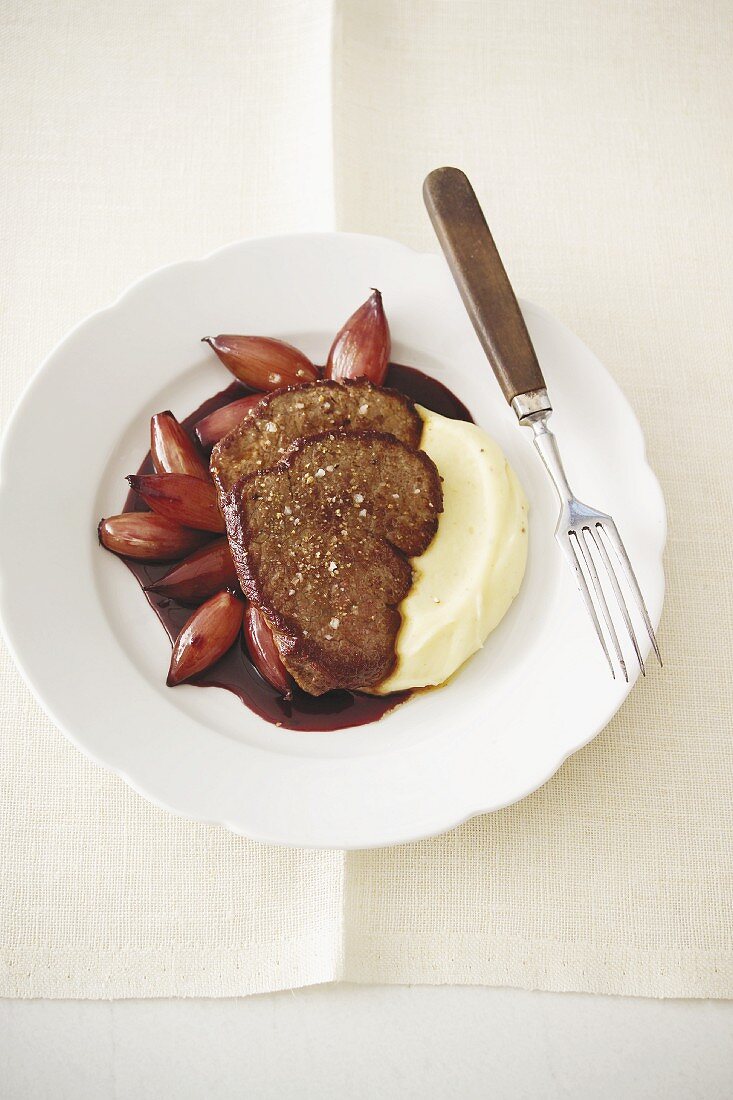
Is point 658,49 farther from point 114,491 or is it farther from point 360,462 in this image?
point 114,491

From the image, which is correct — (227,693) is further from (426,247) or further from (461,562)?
(426,247)

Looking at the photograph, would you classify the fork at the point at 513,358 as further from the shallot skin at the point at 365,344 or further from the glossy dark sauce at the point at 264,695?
the glossy dark sauce at the point at 264,695

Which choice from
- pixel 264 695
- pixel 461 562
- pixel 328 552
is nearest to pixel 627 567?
pixel 461 562

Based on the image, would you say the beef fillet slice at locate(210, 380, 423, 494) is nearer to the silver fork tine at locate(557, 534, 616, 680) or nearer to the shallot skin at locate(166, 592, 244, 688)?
the shallot skin at locate(166, 592, 244, 688)

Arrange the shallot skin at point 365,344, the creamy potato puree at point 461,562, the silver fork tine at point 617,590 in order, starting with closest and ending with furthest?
the silver fork tine at point 617,590
the creamy potato puree at point 461,562
the shallot skin at point 365,344

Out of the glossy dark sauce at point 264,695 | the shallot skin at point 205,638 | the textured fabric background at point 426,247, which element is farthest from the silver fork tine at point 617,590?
the shallot skin at point 205,638

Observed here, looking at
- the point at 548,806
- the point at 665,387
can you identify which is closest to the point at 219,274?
the point at 665,387
